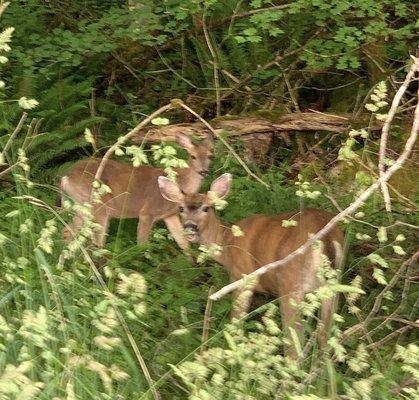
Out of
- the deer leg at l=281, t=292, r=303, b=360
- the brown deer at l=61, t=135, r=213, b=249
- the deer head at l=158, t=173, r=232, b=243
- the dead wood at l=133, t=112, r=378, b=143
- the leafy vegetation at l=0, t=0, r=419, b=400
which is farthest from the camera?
the dead wood at l=133, t=112, r=378, b=143

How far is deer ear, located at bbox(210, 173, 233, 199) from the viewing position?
7504mm

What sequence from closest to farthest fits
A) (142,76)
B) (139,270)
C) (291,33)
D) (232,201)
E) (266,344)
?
(266,344)
(139,270)
(232,201)
(291,33)
(142,76)

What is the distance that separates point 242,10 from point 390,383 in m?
5.87

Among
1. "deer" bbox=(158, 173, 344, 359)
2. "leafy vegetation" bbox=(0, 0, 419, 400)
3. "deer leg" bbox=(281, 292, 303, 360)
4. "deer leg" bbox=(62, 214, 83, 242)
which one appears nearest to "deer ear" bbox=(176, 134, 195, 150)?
"leafy vegetation" bbox=(0, 0, 419, 400)

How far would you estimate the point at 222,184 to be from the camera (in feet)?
24.8

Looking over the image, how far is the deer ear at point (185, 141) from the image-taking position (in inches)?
352

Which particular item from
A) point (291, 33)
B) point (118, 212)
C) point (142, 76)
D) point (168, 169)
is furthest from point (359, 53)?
point (168, 169)

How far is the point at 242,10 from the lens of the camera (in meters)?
10.3

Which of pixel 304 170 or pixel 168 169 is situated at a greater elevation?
pixel 168 169

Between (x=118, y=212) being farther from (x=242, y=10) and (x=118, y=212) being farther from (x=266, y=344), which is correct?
(x=266, y=344)

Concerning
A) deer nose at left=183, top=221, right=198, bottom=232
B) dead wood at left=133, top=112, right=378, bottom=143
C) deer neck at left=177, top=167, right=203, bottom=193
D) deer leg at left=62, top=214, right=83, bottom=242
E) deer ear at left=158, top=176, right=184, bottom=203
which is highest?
deer leg at left=62, top=214, right=83, bottom=242

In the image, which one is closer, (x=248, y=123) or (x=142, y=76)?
(x=248, y=123)

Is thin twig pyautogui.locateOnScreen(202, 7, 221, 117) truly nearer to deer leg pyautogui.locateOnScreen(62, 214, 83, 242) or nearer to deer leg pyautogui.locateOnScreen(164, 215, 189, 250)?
deer leg pyautogui.locateOnScreen(164, 215, 189, 250)

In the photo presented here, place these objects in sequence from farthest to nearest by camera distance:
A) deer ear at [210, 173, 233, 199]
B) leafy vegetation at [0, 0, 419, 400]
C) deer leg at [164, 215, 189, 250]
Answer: deer leg at [164, 215, 189, 250], deer ear at [210, 173, 233, 199], leafy vegetation at [0, 0, 419, 400]
